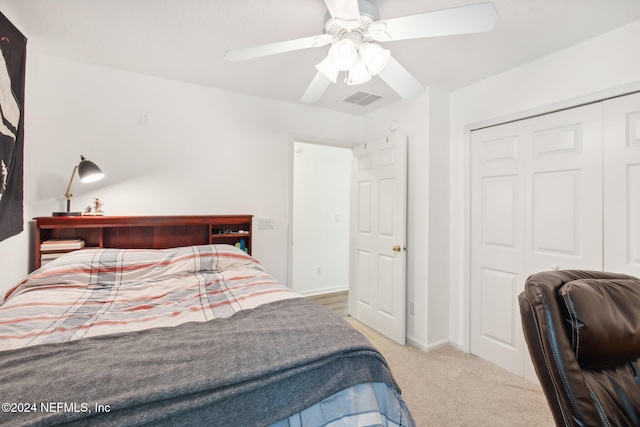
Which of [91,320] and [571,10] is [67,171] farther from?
[571,10]

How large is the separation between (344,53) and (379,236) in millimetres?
2033

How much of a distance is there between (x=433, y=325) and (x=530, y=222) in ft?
3.98

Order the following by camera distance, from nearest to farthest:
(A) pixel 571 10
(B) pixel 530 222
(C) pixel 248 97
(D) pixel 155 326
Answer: (D) pixel 155 326, (A) pixel 571 10, (B) pixel 530 222, (C) pixel 248 97

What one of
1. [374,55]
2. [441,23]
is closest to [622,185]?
[441,23]

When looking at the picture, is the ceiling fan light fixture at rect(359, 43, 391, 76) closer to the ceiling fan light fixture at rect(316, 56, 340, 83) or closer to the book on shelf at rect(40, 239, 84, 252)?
the ceiling fan light fixture at rect(316, 56, 340, 83)

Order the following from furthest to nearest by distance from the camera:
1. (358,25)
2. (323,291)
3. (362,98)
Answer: (323,291) < (362,98) < (358,25)

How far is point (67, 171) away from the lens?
226cm

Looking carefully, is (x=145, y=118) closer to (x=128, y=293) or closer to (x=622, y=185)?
(x=128, y=293)

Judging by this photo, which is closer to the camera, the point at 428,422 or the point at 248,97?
the point at 428,422

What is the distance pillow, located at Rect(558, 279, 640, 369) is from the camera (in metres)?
0.82

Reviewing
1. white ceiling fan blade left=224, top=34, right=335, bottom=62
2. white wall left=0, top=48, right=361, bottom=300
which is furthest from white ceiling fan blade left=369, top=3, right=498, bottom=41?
white wall left=0, top=48, right=361, bottom=300

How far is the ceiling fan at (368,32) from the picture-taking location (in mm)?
1161

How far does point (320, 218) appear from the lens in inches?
171

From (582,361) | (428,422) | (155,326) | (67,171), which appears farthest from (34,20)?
(428,422)
